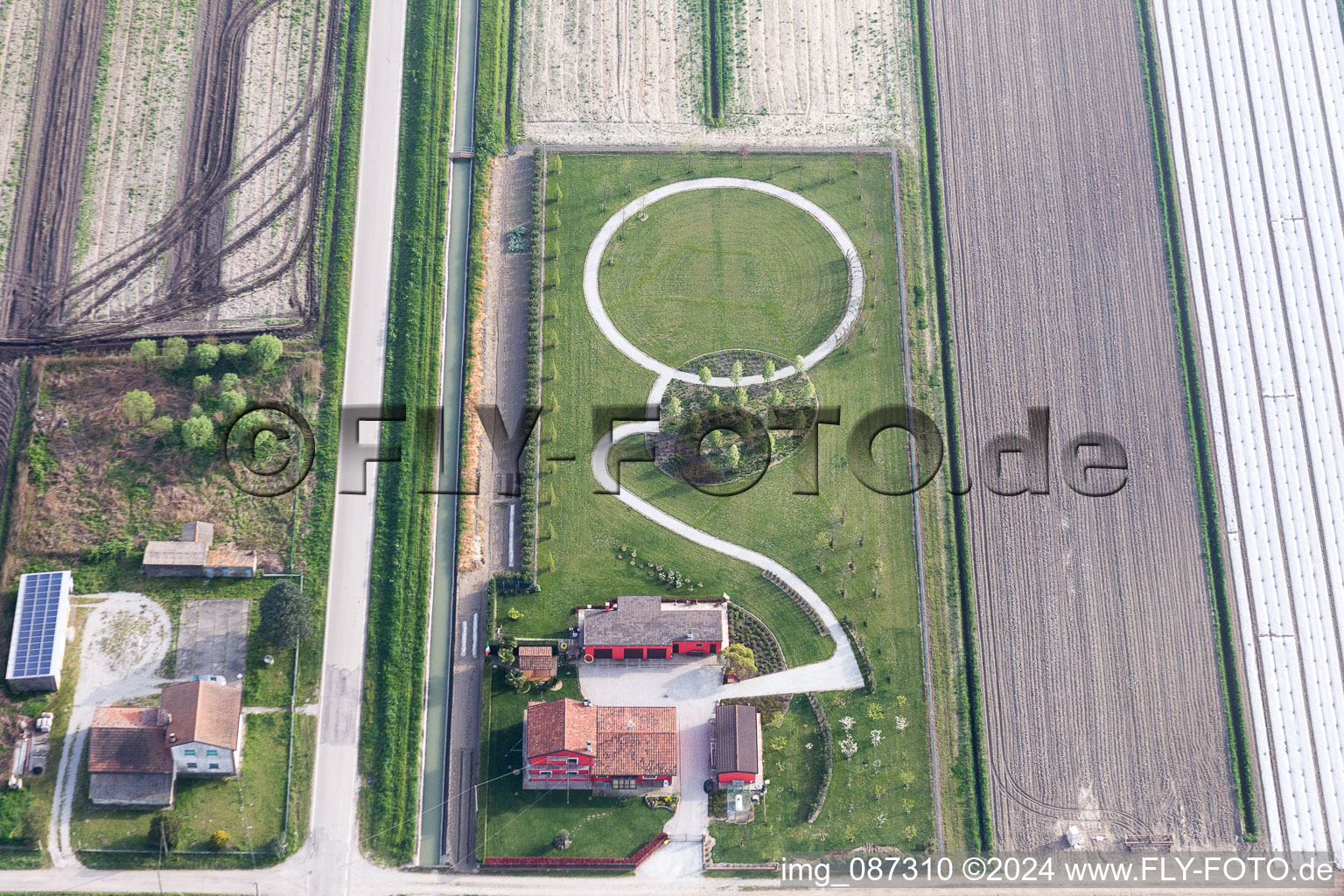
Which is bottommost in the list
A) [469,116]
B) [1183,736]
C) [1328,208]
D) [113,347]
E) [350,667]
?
[1183,736]

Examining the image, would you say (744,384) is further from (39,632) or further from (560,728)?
(39,632)

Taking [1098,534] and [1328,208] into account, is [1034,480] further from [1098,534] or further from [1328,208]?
[1328,208]

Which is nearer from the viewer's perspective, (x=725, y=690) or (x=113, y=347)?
(x=725, y=690)

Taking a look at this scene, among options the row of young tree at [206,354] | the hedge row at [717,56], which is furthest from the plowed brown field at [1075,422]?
the row of young tree at [206,354]

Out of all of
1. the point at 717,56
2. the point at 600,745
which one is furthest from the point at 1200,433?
the point at 600,745

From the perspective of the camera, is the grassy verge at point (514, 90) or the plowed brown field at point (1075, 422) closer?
the plowed brown field at point (1075, 422)

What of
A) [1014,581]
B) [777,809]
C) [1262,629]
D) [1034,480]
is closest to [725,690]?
[777,809]

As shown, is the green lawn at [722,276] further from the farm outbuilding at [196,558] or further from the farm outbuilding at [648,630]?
the farm outbuilding at [196,558]
